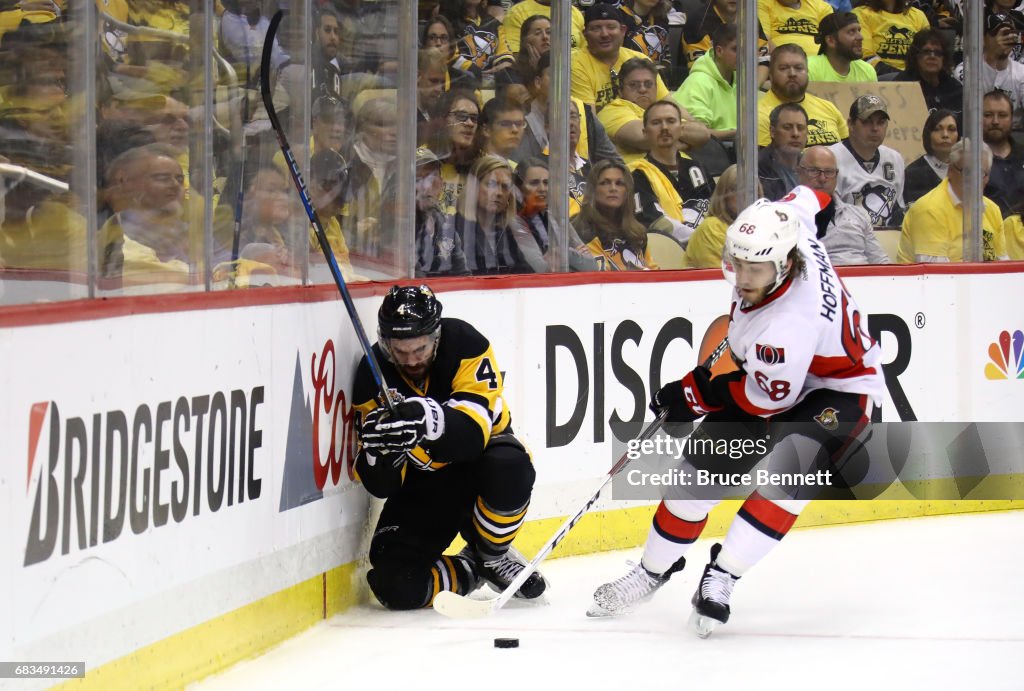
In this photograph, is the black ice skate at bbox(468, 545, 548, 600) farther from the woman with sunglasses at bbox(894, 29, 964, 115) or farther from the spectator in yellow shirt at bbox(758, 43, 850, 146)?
the woman with sunglasses at bbox(894, 29, 964, 115)

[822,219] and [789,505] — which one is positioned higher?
[822,219]

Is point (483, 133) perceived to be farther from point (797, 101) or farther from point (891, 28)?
point (891, 28)

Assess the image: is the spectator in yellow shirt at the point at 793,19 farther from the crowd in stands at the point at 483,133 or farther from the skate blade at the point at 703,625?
the skate blade at the point at 703,625

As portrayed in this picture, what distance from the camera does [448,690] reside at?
3.52 m

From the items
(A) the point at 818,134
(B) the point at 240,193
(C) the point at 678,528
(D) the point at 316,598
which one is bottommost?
(D) the point at 316,598

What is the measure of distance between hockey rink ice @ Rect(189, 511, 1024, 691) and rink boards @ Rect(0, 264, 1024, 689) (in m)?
0.20

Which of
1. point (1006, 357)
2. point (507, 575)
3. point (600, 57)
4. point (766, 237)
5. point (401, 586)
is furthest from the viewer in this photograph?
point (1006, 357)

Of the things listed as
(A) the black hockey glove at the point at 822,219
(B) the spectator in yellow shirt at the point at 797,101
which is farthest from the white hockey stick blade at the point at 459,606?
(B) the spectator in yellow shirt at the point at 797,101

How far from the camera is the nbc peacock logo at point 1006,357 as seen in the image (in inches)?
246

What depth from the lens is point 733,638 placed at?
13.5 ft

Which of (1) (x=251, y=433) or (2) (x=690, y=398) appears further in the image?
(2) (x=690, y=398)

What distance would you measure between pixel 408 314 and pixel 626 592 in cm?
102

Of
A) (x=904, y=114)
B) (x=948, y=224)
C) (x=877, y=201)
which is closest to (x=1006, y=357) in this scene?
(x=948, y=224)
